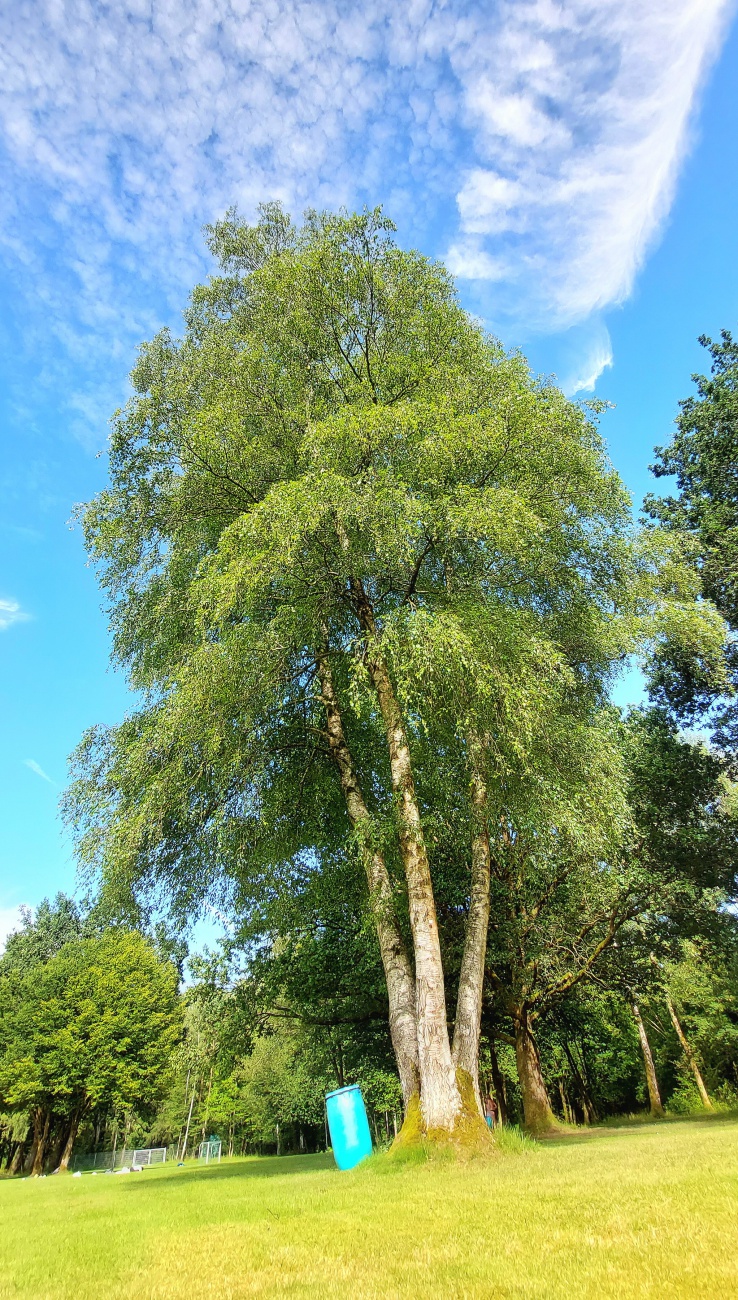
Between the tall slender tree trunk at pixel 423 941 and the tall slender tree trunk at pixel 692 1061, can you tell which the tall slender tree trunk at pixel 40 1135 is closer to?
the tall slender tree trunk at pixel 692 1061

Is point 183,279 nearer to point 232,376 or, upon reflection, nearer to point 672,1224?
point 232,376

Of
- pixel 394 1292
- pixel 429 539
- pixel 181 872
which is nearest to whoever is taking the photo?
pixel 394 1292

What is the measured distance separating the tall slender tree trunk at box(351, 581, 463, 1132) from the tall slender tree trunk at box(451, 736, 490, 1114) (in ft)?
1.59

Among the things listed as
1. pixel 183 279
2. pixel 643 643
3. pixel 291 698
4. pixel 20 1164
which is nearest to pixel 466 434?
pixel 643 643

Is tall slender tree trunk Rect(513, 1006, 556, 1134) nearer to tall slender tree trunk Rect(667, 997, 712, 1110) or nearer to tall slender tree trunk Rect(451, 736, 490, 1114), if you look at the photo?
tall slender tree trunk Rect(451, 736, 490, 1114)

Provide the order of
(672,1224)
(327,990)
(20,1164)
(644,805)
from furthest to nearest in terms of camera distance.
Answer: (20,1164) → (644,805) → (327,990) → (672,1224)

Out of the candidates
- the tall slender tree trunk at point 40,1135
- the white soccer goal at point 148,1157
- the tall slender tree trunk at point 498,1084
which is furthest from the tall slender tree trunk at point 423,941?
the tall slender tree trunk at point 40,1135

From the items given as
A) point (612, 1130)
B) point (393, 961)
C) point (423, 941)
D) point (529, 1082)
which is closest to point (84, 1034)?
point (529, 1082)

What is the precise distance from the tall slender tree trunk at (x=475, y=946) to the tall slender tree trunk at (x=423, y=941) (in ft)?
1.59

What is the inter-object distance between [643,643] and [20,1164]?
59042mm

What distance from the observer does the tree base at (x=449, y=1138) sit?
8.44m

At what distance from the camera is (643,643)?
1162 cm

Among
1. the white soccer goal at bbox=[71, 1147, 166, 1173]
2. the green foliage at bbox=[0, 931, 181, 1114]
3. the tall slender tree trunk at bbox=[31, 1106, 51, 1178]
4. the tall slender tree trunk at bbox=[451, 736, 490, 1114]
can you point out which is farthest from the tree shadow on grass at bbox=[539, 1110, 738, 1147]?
the tall slender tree trunk at bbox=[31, 1106, 51, 1178]

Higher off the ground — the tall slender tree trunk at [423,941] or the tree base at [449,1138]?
the tall slender tree trunk at [423,941]
